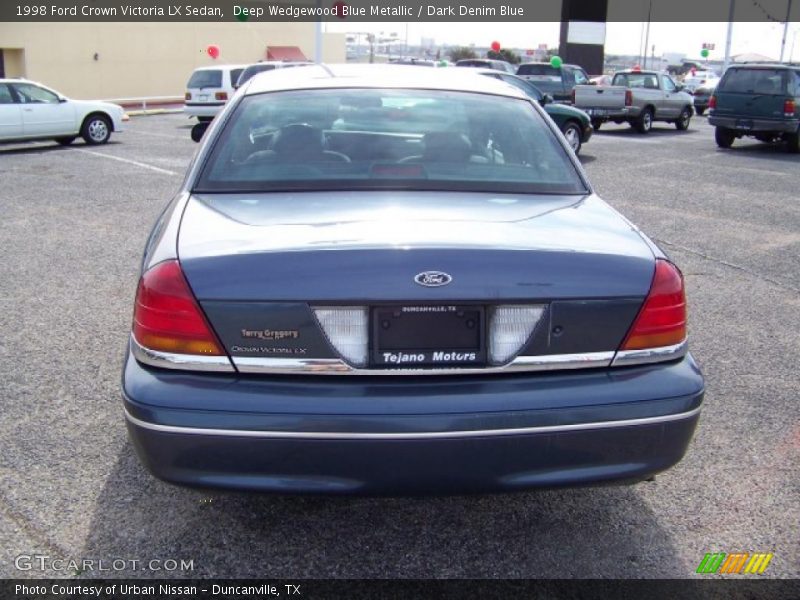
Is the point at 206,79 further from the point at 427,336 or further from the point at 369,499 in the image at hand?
the point at 427,336

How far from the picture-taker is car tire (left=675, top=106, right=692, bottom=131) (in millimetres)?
23430

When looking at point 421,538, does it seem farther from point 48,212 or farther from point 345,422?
point 48,212

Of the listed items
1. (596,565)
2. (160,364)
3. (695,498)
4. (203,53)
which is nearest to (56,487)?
(160,364)

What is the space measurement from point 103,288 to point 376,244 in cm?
432

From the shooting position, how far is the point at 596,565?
9.91ft

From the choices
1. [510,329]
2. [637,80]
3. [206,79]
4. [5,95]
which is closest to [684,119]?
[637,80]

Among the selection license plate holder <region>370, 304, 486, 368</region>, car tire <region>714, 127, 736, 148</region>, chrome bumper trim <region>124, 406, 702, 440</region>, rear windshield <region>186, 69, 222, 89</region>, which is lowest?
car tire <region>714, 127, 736, 148</region>

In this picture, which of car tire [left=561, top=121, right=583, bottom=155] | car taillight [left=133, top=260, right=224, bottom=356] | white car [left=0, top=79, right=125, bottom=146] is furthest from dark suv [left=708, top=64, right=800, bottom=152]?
car taillight [left=133, top=260, right=224, bottom=356]

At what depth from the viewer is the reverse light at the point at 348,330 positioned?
104 inches

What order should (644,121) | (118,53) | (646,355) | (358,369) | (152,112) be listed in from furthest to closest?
(118,53) < (152,112) < (644,121) < (646,355) < (358,369)

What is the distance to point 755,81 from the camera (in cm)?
1805

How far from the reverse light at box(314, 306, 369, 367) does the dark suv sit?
1708 centimetres

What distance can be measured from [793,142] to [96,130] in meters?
14.3

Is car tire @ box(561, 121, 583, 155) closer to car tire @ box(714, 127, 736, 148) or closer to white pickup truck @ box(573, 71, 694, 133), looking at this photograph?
car tire @ box(714, 127, 736, 148)
